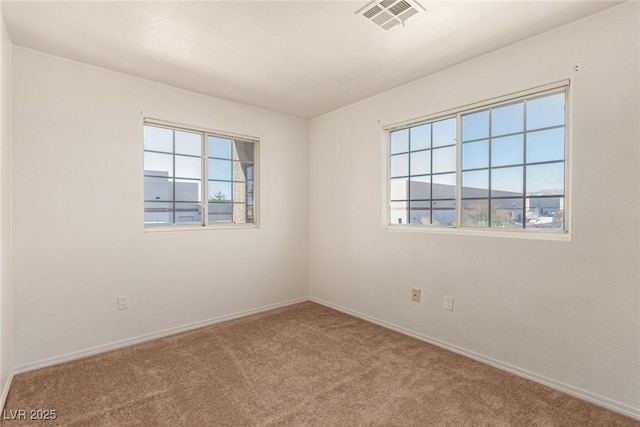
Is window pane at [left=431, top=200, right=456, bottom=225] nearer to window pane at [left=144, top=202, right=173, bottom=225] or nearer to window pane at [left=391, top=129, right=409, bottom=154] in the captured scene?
window pane at [left=391, top=129, right=409, bottom=154]

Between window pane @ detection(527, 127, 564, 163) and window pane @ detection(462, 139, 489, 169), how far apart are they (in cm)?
32

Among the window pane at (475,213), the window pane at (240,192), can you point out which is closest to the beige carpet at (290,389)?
the window pane at (475,213)

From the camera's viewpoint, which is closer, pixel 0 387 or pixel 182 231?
pixel 0 387

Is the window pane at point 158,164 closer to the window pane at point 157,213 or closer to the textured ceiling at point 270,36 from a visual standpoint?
the window pane at point 157,213

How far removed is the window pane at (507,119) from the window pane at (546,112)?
0.20 ft

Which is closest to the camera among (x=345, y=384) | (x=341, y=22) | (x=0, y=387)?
(x=0, y=387)

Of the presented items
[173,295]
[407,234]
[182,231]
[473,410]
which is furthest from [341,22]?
[173,295]

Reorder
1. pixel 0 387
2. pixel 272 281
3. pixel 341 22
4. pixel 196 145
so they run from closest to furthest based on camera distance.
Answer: pixel 0 387
pixel 341 22
pixel 196 145
pixel 272 281

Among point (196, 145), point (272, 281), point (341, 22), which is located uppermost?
point (341, 22)

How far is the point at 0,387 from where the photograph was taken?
1955 millimetres

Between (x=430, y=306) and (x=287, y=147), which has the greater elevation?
(x=287, y=147)

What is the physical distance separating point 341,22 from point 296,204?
244cm

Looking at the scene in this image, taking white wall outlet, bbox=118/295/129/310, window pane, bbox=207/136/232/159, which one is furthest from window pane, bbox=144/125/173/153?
white wall outlet, bbox=118/295/129/310

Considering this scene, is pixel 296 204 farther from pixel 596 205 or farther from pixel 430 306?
pixel 596 205
